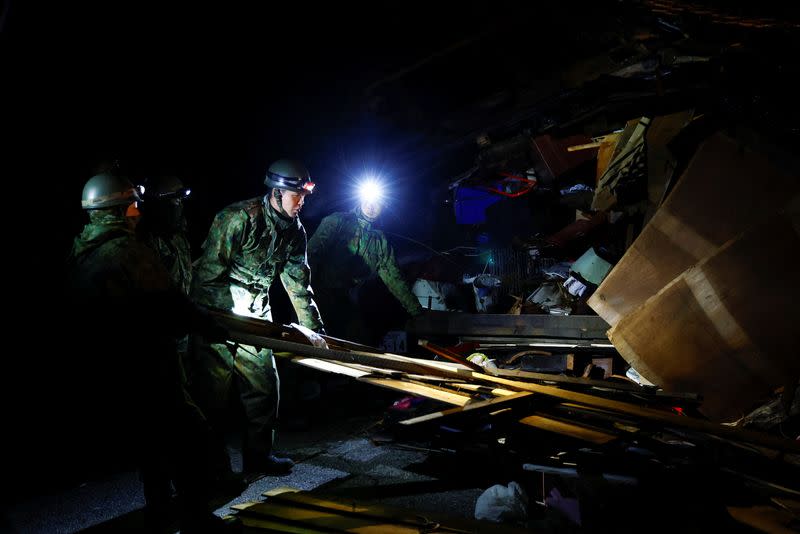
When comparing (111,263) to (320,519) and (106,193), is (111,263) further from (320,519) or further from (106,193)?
(320,519)

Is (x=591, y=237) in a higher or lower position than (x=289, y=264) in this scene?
higher

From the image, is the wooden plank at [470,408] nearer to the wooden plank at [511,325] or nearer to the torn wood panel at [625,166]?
the wooden plank at [511,325]

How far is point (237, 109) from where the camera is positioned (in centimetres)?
843

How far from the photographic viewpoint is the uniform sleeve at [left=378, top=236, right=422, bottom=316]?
700 centimetres

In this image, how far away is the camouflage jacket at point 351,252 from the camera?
7121mm

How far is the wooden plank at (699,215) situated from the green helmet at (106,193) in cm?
493

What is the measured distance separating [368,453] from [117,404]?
245 cm

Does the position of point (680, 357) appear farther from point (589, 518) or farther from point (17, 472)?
point (17, 472)

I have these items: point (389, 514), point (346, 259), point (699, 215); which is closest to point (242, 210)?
point (389, 514)

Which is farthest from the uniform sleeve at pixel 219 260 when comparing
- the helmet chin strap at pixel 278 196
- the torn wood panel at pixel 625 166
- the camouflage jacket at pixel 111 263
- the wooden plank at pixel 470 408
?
the torn wood panel at pixel 625 166

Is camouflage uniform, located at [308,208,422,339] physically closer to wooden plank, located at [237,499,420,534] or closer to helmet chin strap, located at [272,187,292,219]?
helmet chin strap, located at [272,187,292,219]

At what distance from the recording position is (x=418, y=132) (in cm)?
977

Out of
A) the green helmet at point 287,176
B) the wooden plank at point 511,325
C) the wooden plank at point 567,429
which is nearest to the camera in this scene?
the wooden plank at point 567,429

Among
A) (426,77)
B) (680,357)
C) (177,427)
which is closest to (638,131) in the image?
(680,357)
